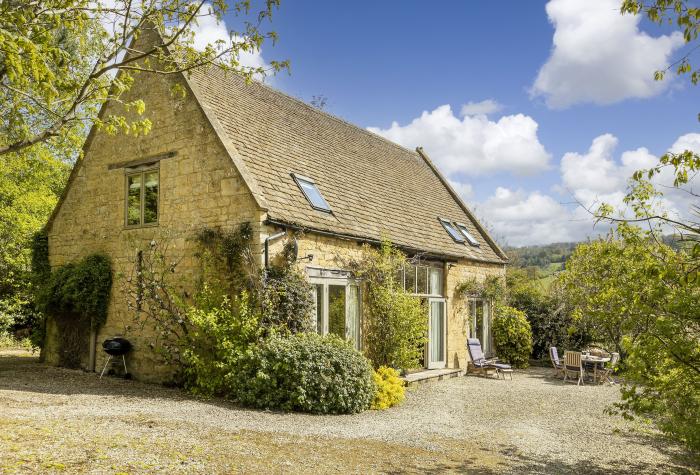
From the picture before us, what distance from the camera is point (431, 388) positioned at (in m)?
13.1

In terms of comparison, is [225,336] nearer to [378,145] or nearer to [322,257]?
[322,257]

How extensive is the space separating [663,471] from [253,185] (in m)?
8.25

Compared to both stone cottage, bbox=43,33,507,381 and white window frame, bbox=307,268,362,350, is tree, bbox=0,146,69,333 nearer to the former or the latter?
stone cottage, bbox=43,33,507,381

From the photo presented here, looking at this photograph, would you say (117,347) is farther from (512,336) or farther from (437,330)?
(512,336)

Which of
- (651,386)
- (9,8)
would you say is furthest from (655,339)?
(9,8)

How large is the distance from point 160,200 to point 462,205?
12783mm

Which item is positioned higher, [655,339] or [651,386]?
[655,339]

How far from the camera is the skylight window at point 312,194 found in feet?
41.0

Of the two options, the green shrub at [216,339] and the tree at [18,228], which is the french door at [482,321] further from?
the tree at [18,228]

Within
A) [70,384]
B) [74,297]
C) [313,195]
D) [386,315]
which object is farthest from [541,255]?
[70,384]

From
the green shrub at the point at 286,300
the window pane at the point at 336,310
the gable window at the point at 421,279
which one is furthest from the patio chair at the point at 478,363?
the green shrub at the point at 286,300

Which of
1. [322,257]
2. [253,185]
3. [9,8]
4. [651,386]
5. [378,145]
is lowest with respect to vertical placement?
[651,386]

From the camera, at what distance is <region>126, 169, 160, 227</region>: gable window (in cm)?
1269

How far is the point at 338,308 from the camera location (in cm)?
1217
